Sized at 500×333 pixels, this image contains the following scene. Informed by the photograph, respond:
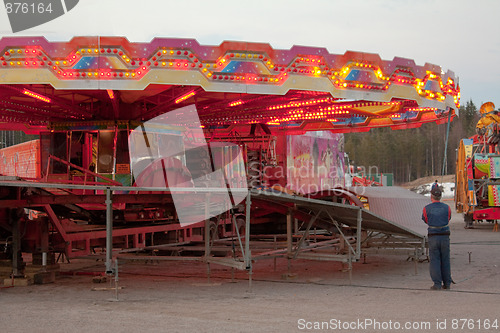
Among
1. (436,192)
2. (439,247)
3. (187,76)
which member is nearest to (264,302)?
(439,247)

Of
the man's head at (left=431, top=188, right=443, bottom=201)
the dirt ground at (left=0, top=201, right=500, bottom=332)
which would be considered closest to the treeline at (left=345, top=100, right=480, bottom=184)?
A: the dirt ground at (left=0, top=201, right=500, bottom=332)

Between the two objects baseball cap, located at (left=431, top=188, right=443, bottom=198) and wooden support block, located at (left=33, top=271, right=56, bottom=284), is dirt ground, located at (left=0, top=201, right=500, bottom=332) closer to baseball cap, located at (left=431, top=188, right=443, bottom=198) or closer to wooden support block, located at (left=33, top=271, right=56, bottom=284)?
wooden support block, located at (left=33, top=271, right=56, bottom=284)

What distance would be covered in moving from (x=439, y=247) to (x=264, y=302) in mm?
2904

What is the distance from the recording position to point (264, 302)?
8367 millimetres

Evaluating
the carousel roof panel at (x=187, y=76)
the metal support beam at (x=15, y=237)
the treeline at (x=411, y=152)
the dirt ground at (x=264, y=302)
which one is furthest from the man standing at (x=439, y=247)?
the treeline at (x=411, y=152)

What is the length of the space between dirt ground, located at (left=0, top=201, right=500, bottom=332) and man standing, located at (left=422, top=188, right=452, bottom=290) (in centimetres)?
26

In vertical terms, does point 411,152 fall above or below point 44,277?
above

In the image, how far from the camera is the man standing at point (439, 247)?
9211mm

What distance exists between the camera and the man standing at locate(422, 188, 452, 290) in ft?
30.2

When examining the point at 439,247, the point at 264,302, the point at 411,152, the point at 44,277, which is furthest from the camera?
the point at 411,152

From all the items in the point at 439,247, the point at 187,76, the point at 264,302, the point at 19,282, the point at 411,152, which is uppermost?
the point at 411,152

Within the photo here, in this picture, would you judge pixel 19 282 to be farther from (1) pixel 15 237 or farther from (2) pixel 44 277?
(1) pixel 15 237

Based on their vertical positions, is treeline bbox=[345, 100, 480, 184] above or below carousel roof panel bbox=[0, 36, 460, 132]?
above

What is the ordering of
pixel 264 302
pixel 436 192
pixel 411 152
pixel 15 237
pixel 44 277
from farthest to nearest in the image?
1. pixel 411 152
2. pixel 44 277
3. pixel 15 237
4. pixel 436 192
5. pixel 264 302
